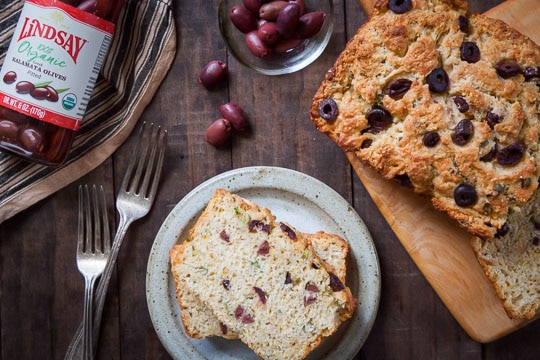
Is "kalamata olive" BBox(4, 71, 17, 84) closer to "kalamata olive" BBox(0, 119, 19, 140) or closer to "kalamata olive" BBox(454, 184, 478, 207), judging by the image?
"kalamata olive" BBox(0, 119, 19, 140)

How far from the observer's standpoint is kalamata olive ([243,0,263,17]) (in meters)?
2.28

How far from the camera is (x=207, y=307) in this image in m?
2.26

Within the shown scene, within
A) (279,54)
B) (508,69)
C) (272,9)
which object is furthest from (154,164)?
(508,69)

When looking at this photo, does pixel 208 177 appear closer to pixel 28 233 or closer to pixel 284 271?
pixel 284 271

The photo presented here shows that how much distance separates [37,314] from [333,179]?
4.46 ft

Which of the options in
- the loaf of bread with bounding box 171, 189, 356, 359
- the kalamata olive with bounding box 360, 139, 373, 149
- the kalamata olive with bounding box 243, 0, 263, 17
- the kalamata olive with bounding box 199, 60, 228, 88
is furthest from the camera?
the kalamata olive with bounding box 199, 60, 228, 88

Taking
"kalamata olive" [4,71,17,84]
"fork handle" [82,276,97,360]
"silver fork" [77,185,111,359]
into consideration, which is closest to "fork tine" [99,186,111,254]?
"silver fork" [77,185,111,359]

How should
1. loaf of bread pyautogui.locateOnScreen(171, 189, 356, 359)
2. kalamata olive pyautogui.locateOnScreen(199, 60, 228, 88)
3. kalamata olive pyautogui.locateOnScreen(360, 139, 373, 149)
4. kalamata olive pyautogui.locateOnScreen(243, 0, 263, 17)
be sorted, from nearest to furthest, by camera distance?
kalamata olive pyautogui.locateOnScreen(360, 139, 373, 149) < loaf of bread pyautogui.locateOnScreen(171, 189, 356, 359) < kalamata olive pyautogui.locateOnScreen(243, 0, 263, 17) < kalamata olive pyautogui.locateOnScreen(199, 60, 228, 88)

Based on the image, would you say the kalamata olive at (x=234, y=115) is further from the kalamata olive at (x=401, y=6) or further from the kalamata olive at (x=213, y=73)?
the kalamata olive at (x=401, y=6)

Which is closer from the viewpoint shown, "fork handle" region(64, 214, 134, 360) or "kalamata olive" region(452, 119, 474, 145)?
"kalamata olive" region(452, 119, 474, 145)

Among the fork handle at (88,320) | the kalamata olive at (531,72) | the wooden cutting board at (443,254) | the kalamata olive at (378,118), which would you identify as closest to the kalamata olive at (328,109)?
the kalamata olive at (378,118)

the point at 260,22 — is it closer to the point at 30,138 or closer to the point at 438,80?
the point at 438,80

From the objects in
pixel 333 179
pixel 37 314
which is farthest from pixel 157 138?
pixel 37 314

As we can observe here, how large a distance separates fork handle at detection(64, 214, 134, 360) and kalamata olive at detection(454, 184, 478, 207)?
1263 mm
